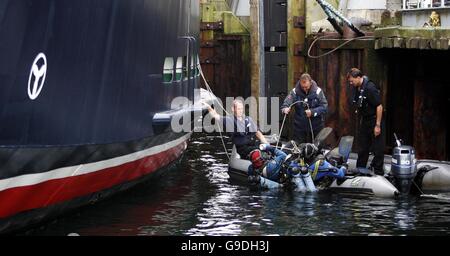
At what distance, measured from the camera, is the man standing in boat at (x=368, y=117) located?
1353 centimetres

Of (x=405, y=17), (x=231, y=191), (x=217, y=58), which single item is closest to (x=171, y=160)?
(x=231, y=191)

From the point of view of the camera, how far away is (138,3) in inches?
445

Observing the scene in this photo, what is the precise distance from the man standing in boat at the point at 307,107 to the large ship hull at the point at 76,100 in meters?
2.68

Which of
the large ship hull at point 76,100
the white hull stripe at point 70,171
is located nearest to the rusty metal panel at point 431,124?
the large ship hull at point 76,100

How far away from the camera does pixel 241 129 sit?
13781 millimetres

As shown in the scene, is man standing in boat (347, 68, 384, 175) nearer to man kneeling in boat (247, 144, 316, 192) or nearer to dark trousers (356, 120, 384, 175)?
dark trousers (356, 120, 384, 175)

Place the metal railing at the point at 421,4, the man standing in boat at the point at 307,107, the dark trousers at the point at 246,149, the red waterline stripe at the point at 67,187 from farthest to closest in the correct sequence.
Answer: the metal railing at the point at 421,4 → the man standing in boat at the point at 307,107 → the dark trousers at the point at 246,149 → the red waterline stripe at the point at 67,187

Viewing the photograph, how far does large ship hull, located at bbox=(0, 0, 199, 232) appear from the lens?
343 inches

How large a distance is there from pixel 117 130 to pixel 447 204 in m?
4.60

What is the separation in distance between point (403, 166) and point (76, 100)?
200 inches

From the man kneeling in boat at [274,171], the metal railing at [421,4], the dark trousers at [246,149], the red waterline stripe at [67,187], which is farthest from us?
the metal railing at [421,4]

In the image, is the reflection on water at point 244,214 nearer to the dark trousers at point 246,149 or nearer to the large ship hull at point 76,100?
the large ship hull at point 76,100
